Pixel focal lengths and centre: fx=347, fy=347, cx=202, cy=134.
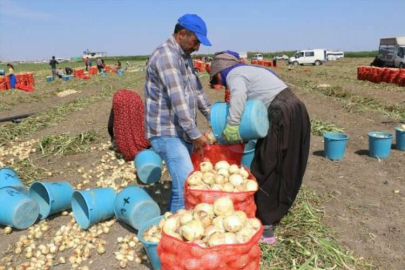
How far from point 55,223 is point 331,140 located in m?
4.71

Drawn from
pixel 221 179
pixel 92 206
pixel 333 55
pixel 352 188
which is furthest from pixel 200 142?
pixel 333 55

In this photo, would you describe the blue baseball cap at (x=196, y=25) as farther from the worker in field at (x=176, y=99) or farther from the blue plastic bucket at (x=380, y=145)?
the blue plastic bucket at (x=380, y=145)

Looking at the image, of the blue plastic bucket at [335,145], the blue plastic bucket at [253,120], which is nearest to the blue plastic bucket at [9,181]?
Answer: the blue plastic bucket at [253,120]

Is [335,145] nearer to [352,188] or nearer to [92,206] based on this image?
[352,188]

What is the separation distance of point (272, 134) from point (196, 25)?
130cm

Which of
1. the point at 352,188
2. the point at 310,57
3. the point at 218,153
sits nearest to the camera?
the point at 218,153

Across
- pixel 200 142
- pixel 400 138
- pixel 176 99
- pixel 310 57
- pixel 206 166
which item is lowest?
pixel 400 138

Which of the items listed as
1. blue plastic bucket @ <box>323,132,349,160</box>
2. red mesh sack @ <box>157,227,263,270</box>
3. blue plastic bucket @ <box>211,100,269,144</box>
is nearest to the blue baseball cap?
blue plastic bucket @ <box>211,100,269,144</box>

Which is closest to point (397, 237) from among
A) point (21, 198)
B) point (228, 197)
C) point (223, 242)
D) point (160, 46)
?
point (228, 197)

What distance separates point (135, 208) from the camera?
3.88 meters

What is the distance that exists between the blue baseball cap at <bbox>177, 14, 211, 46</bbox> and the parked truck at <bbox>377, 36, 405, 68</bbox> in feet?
82.2

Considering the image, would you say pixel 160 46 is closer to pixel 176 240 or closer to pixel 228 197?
pixel 228 197

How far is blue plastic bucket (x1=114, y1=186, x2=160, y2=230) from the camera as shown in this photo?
3895 mm

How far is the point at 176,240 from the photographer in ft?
7.75
